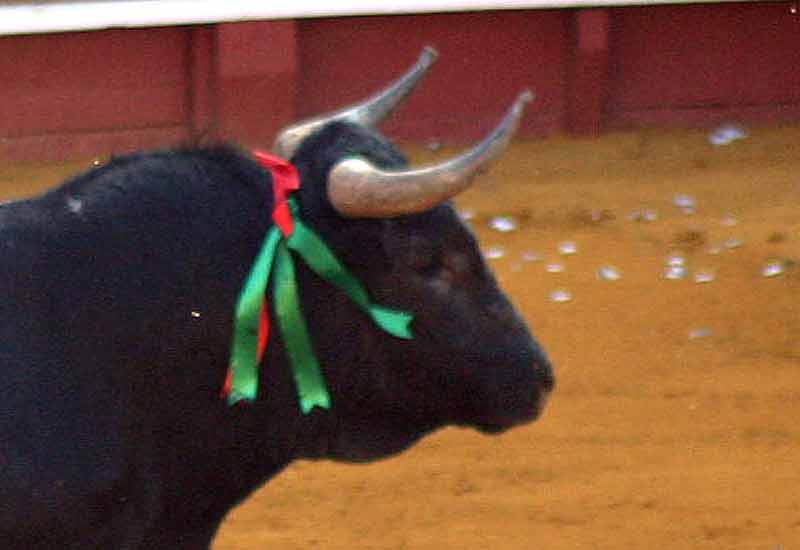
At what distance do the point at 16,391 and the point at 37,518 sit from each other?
0.23 m

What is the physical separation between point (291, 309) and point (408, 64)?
5.26m

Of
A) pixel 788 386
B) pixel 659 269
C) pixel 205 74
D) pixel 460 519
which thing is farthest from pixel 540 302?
pixel 205 74

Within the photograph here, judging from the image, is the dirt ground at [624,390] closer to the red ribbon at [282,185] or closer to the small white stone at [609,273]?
the small white stone at [609,273]

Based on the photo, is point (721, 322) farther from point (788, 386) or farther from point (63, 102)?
point (63, 102)

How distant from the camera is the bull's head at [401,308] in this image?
3.71m

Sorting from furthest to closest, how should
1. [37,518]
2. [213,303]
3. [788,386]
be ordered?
1. [788,386]
2. [213,303]
3. [37,518]

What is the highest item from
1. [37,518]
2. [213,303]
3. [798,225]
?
[213,303]

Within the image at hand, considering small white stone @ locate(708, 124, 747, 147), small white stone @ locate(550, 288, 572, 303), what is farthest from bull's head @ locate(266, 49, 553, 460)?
small white stone @ locate(708, 124, 747, 147)

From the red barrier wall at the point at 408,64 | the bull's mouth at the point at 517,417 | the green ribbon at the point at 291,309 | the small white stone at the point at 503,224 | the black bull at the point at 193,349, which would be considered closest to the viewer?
the black bull at the point at 193,349

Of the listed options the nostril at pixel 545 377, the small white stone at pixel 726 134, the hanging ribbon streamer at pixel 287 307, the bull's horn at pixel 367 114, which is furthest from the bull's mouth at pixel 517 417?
the small white stone at pixel 726 134

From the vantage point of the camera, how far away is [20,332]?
3.49m

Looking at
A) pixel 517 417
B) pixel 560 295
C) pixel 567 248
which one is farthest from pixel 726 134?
pixel 517 417

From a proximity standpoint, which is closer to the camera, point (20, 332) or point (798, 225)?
point (20, 332)

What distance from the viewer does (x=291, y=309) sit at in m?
3.68
